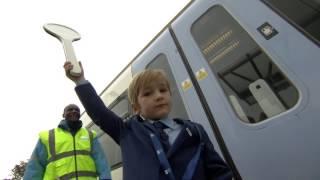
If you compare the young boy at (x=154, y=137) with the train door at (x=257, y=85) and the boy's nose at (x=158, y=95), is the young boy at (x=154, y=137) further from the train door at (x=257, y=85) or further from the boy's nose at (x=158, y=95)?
the train door at (x=257, y=85)

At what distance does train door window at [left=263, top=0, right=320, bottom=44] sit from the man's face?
7.32 feet

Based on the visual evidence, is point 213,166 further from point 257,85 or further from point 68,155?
point 68,155

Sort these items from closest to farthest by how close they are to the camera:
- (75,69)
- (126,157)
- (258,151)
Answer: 1. (126,157)
2. (75,69)
3. (258,151)

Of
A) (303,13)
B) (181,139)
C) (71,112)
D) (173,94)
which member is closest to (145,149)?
(181,139)

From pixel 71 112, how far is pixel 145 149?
2.22m

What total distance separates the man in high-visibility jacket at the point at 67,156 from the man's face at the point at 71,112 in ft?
0.10

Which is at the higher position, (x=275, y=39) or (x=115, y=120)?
(x=275, y=39)

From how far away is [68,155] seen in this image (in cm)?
336

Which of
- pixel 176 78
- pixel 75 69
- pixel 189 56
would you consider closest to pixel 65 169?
pixel 176 78

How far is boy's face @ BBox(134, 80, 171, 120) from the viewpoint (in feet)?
5.56

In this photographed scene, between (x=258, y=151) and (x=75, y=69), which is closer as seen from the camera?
(x=75, y=69)

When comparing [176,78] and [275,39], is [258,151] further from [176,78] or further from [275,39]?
[176,78]

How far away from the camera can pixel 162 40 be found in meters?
3.18

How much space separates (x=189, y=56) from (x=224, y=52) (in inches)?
12.1
